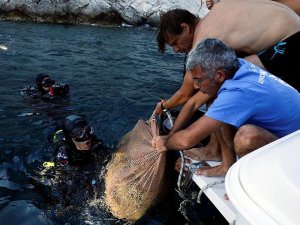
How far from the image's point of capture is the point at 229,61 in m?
2.68

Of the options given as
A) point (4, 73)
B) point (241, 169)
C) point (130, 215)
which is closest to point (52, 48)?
point (4, 73)

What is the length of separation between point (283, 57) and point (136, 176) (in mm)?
1795

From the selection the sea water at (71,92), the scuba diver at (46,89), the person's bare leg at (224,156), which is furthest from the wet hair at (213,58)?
the scuba diver at (46,89)

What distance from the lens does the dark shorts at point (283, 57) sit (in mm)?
3332

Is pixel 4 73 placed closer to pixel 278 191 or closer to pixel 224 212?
pixel 224 212

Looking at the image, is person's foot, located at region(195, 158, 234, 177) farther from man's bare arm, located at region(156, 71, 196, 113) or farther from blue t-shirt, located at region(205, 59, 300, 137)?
man's bare arm, located at region(156, 71, 196, 113)

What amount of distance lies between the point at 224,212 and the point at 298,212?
1.24 meters

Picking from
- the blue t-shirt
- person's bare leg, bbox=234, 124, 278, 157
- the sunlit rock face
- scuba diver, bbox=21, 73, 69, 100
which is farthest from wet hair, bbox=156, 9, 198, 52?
the sunlit rock face

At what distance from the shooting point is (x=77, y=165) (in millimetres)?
4336

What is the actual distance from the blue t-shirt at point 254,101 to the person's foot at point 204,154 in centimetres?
75

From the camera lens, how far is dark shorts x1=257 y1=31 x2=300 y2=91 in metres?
3.33

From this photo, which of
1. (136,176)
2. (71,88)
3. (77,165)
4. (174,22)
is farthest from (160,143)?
(71,88)

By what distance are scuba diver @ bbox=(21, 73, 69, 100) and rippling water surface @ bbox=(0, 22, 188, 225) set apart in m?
0.18

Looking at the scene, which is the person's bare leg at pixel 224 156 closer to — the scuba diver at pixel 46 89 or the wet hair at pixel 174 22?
the wet hair at pixel 174 22
